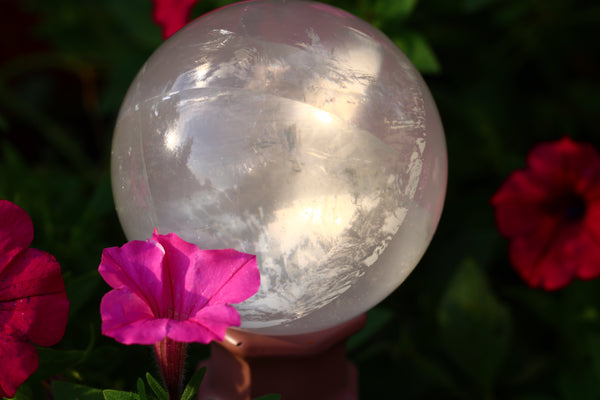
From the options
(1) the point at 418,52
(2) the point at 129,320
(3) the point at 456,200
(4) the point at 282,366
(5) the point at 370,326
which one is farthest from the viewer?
(3) the point at 456,200

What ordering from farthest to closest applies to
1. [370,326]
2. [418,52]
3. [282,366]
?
[418,52], [370,326], [282,366]

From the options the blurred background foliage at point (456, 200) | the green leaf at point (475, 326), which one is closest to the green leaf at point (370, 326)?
the blurred background foliage at point (456, 200)

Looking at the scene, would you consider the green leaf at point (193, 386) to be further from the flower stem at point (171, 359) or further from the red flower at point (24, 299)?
the red flower at point (24, 299)

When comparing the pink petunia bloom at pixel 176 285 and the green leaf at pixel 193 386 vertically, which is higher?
the pink petunia bloom at pixel 176 285

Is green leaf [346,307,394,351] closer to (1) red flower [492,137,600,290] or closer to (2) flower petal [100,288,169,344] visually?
(1) red flower [492,137,600,290]

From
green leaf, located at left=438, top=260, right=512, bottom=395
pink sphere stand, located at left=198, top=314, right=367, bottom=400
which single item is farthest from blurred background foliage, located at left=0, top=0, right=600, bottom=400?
pink sphere stand, located at left=198, top=314, right=367, bottom=400

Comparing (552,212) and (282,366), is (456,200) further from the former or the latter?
(282,366)

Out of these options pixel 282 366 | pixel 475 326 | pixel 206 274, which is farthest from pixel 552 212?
pixel 206 274
